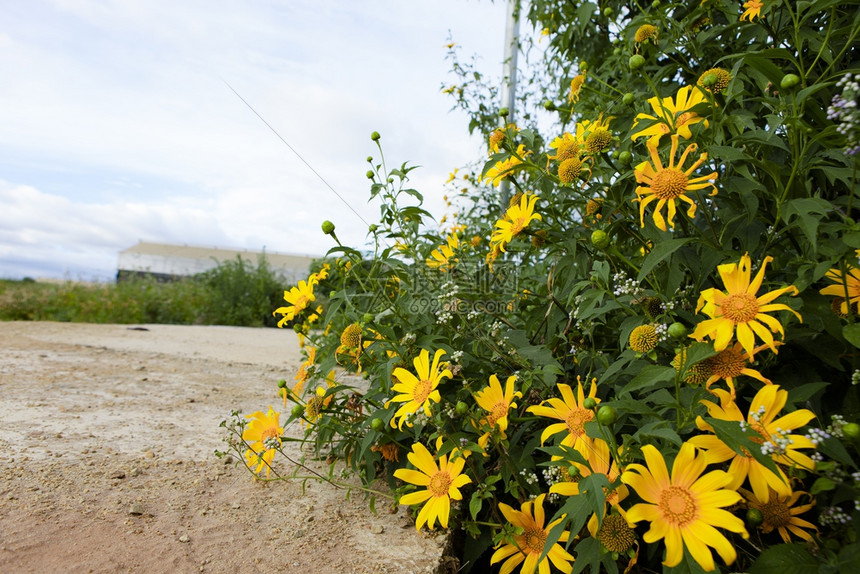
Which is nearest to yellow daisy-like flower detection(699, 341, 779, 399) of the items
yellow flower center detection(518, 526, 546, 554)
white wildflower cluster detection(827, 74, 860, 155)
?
white wildflower cluster detection(827, 74, 860, 155)

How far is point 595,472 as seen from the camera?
3.07ft

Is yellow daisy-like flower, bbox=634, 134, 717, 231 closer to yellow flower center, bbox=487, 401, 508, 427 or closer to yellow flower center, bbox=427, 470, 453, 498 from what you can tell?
yellow flower center, bbox=487, 401, 508, 427

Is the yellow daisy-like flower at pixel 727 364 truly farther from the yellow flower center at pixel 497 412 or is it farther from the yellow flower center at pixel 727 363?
the yellow flower center at pixel 497 412

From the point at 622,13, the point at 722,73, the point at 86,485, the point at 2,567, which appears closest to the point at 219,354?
the point at 86,485

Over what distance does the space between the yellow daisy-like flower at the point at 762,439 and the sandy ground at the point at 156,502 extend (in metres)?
0.64

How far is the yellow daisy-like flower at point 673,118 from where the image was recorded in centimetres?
102

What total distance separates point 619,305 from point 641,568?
21.0 inches

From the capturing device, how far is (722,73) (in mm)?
1139

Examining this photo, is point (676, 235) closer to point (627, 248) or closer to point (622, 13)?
point (627, 248)

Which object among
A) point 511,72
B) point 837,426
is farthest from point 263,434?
point 511,72

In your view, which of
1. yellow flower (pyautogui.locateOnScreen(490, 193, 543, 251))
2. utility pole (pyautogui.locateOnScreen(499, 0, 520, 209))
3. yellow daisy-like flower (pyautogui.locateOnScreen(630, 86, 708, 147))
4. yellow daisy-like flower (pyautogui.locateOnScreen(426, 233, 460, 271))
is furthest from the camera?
utility pole (pyautogui.locateOnScreen(499, 0, 520, 209))

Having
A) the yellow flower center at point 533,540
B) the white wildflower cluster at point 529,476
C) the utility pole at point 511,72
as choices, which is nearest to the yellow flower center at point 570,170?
the white wildflower cluster at point 529,476

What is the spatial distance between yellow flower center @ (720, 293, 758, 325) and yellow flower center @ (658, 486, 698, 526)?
0.98ft

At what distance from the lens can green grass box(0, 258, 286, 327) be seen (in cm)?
673
